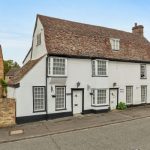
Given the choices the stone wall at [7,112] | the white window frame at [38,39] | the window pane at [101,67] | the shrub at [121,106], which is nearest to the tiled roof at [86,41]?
the window pane at [101,67]

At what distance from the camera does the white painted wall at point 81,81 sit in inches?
688

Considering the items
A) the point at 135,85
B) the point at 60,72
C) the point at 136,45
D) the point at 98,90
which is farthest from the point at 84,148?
the point at 136,45

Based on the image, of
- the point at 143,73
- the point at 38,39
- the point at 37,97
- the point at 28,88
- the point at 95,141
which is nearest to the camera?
the point at 95,141

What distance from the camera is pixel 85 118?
1897 centimetres

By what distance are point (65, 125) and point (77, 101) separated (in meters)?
4.32

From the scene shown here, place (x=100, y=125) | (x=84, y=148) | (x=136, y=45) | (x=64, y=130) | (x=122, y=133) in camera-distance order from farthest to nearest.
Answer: (x=136, y=45), (x=100, y=125), (x=64, y=130), (x=122, y=133), (x=84, y=148)

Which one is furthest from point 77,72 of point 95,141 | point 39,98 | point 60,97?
point 95,141

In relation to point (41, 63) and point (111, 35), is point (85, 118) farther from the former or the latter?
point (111, 35)

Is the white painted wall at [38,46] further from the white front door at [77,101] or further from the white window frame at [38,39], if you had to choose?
the white front door at [77,101]

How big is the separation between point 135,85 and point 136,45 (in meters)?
5.29

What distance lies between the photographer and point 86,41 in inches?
875

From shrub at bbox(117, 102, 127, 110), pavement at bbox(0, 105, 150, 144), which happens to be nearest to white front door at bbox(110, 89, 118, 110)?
shrub at bbox(117, 102, 127, 110)

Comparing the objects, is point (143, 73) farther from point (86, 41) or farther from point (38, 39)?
point (38, 39)

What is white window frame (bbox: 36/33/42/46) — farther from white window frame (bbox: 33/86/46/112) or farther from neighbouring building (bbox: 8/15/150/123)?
white window frame (bbox: 33/86/46/112)
